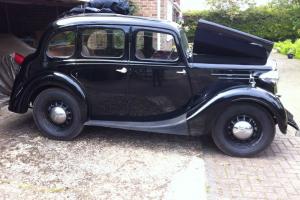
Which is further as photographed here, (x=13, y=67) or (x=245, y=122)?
(x=13, y=67)

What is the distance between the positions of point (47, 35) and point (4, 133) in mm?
1623

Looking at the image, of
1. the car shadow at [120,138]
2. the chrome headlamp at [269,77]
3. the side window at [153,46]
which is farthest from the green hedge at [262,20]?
the chrome headlamp at [269,77]

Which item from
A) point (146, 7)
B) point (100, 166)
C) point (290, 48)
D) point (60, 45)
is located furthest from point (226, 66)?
point (290, 48)

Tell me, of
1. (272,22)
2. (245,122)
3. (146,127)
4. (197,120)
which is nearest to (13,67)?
(146,127)

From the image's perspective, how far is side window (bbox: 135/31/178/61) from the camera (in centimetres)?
530

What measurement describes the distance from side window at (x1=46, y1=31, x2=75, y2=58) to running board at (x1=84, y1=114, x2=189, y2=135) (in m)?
1.04

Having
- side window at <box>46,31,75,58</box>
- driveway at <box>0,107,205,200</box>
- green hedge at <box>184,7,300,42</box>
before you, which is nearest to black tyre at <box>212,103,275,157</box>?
driveway at <box>0,107,205,200</box>

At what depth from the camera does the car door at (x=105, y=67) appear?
5.34 meters

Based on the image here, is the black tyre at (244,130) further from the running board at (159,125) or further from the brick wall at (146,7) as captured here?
the brick wall at (146,7)

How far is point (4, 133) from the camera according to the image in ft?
19.3

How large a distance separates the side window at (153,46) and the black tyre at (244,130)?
107cm

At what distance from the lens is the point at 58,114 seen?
18.3 feet

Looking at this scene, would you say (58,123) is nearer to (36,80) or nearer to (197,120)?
(36,80)

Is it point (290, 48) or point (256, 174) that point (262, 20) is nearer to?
point (290, 48)
